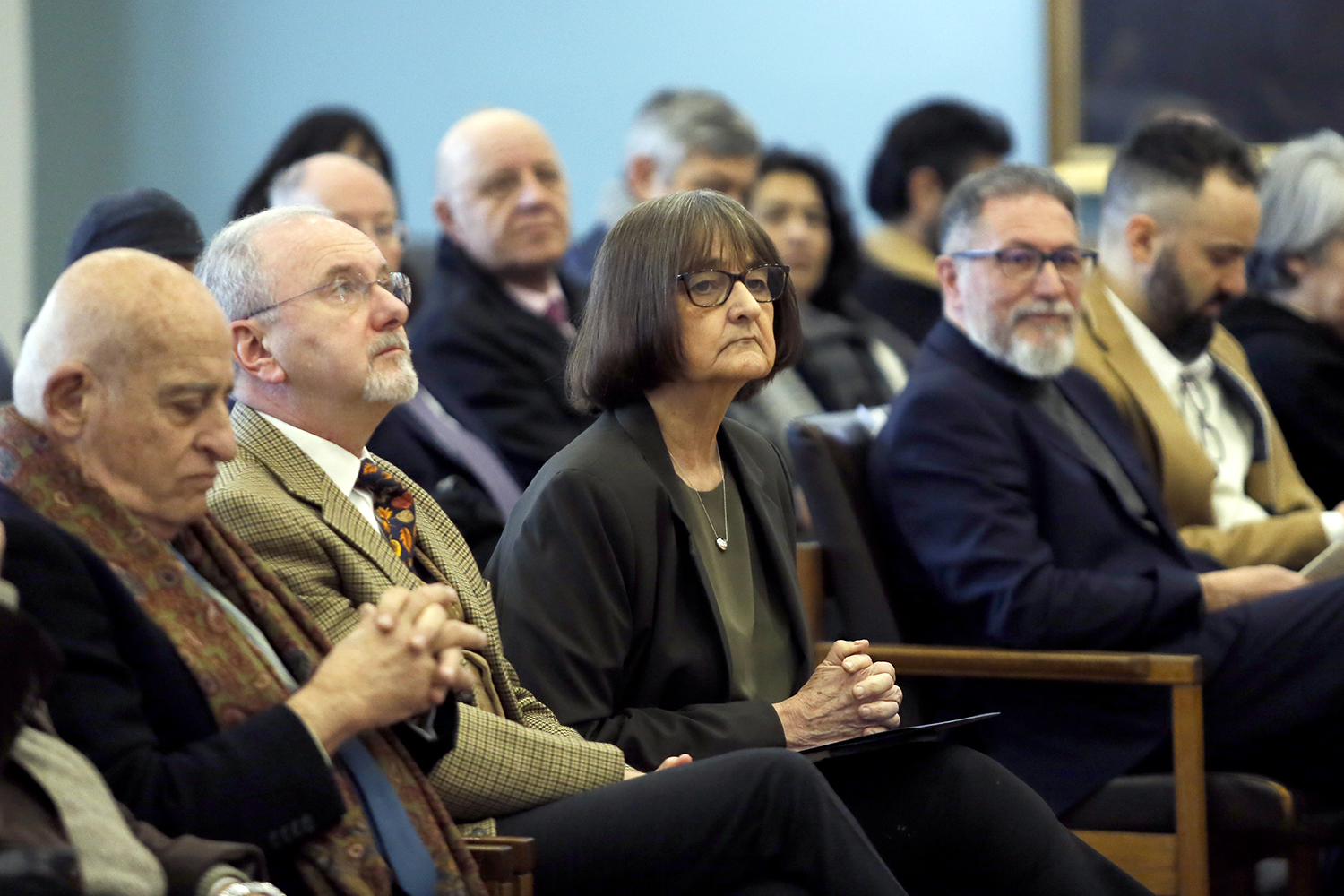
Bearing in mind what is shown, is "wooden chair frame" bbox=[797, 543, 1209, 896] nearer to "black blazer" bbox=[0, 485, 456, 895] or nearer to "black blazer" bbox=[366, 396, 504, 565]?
"black blazer" bbox=[366, 396, 504, 565]

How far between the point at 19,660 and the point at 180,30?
4.88 m

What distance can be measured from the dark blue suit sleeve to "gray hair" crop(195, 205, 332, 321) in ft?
4.20

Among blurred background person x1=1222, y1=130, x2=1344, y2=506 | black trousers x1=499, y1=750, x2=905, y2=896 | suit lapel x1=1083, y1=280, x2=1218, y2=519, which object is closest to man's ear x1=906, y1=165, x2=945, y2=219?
blurred background person x1=1222, y1=130, x2=1344, y2=506

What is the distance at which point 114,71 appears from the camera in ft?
18.9

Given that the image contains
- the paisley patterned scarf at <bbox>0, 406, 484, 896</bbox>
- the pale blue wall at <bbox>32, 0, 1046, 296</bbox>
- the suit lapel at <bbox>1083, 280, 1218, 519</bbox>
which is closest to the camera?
the paisley patterned scarf at <bbox>0, 406, 484, 896</bbox>

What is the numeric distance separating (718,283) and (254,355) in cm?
68

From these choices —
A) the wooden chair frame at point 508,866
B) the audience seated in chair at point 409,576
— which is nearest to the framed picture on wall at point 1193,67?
the audience seated in chair at point 409,576

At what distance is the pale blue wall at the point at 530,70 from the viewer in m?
5.82

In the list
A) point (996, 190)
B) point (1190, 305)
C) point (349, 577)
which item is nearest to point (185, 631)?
point (349, 577)

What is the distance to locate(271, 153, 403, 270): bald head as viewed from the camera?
3.65 metres

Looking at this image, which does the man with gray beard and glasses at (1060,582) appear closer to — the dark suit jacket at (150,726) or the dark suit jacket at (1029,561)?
the dark suit jacket at (1029,561)

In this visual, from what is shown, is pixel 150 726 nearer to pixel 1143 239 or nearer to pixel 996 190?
pixel 996 190

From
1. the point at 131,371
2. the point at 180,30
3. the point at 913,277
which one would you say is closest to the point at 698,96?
the point at 913,277

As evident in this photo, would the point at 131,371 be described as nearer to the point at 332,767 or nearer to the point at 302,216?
the point at 332,767
